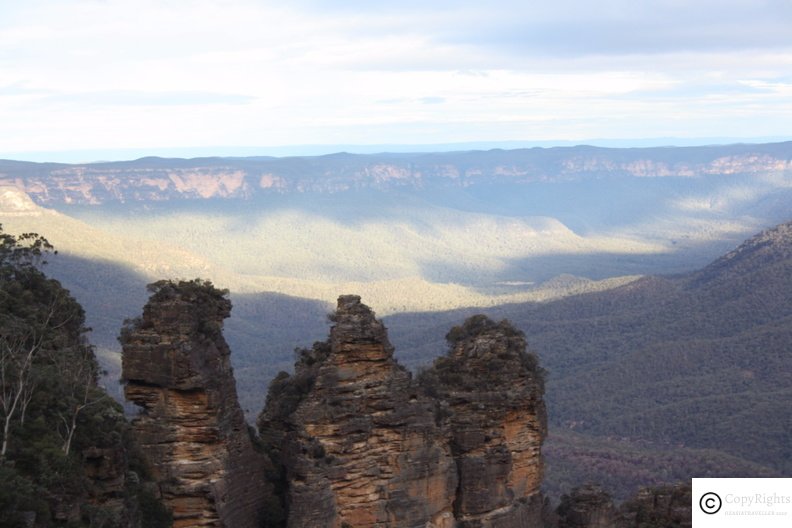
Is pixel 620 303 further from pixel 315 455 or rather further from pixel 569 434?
pixel 315 455

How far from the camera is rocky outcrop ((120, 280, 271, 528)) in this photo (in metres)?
29.2

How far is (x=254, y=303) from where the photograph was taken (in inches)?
7682

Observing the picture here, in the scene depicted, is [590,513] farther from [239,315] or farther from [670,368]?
[239,315]

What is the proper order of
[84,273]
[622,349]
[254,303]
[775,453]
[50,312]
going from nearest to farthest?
[50,312], [775,453], [622,349], [84,273], [254,303]

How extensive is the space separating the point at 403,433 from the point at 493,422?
4291 mm

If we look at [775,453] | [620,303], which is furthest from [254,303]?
[775,453]

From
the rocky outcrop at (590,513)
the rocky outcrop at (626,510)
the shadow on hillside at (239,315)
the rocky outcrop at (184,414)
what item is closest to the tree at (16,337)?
the rocky outcrop at (184,414)

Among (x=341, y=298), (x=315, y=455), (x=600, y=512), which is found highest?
(x=341, y=298)

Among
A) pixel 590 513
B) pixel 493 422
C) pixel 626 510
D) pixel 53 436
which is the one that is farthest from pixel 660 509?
pixel 53 436

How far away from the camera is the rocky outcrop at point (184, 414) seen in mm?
29203

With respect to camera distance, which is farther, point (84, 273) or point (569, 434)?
point (84, 273)

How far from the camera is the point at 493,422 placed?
34875 mm

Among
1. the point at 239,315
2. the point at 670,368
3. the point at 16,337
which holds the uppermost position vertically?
the point at 16,337

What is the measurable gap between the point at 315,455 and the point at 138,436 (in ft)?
15.6
